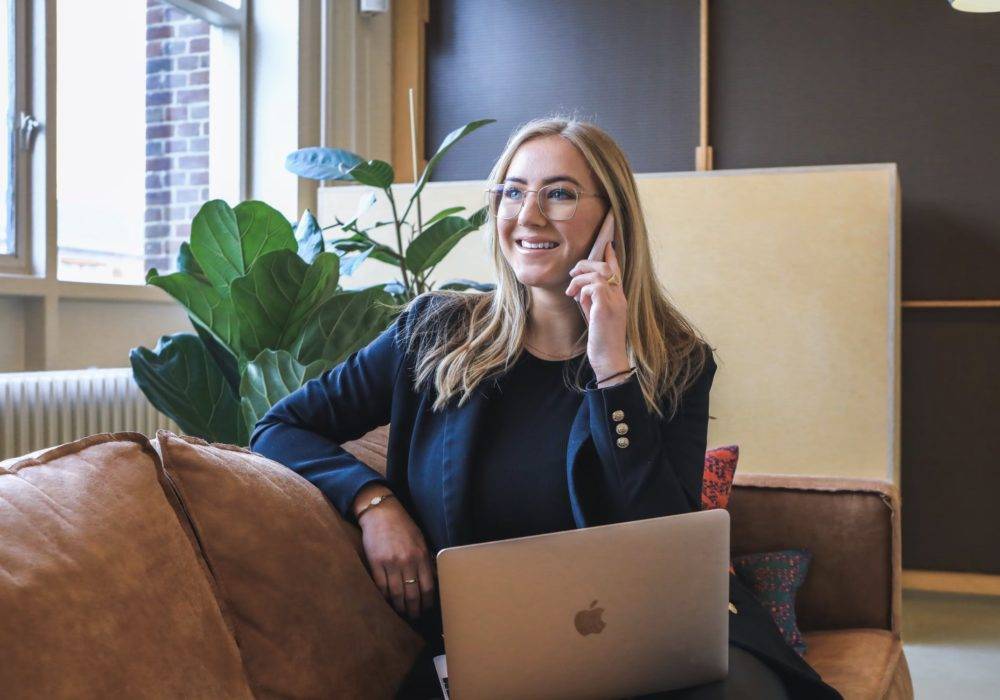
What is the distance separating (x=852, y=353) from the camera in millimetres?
3055

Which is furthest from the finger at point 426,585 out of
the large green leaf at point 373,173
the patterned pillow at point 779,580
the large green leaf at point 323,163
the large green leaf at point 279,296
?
the large green leaf at point 323,163

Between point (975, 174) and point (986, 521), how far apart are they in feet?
4.60

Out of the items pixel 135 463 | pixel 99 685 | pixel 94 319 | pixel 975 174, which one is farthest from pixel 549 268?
pixel 975 174

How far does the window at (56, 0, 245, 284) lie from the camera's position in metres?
3.32

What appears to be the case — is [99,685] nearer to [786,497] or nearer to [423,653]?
[423,653]

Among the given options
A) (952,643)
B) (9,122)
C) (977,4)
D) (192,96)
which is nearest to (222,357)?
(9,122)

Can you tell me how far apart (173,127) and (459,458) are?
2923 mm

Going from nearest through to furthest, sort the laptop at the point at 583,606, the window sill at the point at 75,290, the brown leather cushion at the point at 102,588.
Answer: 1. the brown leather cushion at the point at 102,588
2. the laptop at the point at 583,606
3. the window sill at the point at 75,290

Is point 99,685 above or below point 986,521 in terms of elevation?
above

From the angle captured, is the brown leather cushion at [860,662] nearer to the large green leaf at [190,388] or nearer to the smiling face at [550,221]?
the smiling face at [550,221]

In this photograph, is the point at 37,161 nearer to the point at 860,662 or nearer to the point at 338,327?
the point at 338,327

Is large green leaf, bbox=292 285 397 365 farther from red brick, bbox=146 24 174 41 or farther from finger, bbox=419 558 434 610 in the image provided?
red brick, bbox=146 24 174 41

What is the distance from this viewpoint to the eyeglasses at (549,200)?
1609 millimetres

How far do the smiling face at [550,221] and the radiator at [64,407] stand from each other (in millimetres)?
1734
